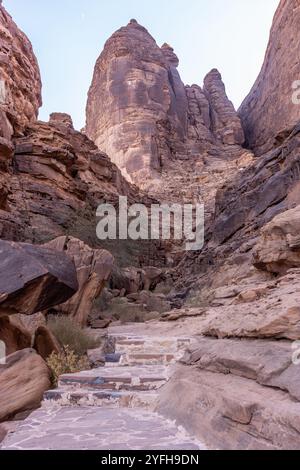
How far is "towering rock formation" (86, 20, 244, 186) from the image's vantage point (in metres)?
40.3

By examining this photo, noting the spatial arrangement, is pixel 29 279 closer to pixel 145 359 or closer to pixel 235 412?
pixel 145 359

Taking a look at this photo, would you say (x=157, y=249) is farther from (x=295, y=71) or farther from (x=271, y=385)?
(x=271, y=385)

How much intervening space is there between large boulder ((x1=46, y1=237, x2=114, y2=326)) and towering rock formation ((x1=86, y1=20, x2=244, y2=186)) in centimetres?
2928

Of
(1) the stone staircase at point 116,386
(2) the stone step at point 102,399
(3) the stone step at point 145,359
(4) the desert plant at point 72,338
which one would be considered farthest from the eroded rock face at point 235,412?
(4) the desert plant at point 72,338

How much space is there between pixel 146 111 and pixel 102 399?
136ft

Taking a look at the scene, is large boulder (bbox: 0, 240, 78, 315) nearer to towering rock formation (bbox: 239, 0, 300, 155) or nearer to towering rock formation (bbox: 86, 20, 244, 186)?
towering rock formation (bbox: 239, 0, 300, 155)

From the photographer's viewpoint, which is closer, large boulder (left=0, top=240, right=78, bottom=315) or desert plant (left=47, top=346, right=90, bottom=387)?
large boulder (left=0, top=240, right=78, bottom=315)

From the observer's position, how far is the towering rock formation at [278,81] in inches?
1232

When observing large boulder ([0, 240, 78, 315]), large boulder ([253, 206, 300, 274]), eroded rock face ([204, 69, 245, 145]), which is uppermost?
eroded rock face ([204, 69, 245, 145])

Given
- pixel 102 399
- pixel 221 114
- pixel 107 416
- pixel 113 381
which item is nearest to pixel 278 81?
pixel 221 114

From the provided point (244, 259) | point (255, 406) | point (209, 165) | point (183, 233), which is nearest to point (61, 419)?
point (255, 406)

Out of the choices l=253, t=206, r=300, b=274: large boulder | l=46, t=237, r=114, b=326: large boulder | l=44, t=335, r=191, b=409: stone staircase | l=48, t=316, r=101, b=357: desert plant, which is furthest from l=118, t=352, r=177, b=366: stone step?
l=253, t=206, r=300, b=274: large boulder

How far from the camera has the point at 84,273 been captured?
802 cm

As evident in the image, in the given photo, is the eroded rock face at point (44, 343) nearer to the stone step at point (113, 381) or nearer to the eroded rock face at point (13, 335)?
the eroded rock face at point (13, 335)
